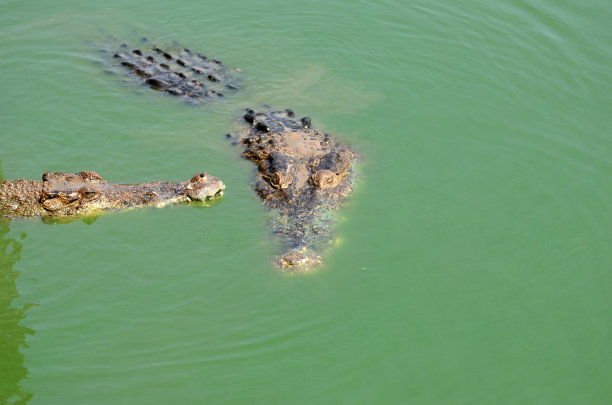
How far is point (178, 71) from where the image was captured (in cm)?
1165

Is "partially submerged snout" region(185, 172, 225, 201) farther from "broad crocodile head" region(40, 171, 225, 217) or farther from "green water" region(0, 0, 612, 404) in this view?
→ "green water" region(0, 0, 612, 404)

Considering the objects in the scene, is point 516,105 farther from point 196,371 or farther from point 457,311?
point 196,371

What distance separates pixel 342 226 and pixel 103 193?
3.22m

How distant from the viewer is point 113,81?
11406 mm

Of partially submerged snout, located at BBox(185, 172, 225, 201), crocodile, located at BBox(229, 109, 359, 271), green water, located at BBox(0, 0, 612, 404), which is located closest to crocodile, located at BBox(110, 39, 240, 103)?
green water, located at BBox(0, 0, 612, 404)

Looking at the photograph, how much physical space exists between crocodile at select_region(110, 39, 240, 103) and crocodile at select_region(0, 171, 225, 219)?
2671 millimetres

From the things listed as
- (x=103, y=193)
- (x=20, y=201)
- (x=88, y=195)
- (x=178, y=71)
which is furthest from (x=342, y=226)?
(x=178, y=71)

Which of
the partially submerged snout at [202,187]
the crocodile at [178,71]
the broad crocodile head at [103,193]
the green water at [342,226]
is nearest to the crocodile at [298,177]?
the green water at [342,226]

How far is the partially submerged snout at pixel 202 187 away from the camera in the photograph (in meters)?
8.64

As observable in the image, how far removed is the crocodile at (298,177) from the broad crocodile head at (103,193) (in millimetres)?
829

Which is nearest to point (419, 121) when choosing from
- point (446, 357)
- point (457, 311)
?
point (457, 311)

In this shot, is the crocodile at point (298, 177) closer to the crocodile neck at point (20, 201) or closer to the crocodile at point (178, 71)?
the crocodile at point (178, 71)

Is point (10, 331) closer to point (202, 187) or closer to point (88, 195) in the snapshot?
point (88, 195)

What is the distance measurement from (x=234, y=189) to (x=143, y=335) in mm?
2815
